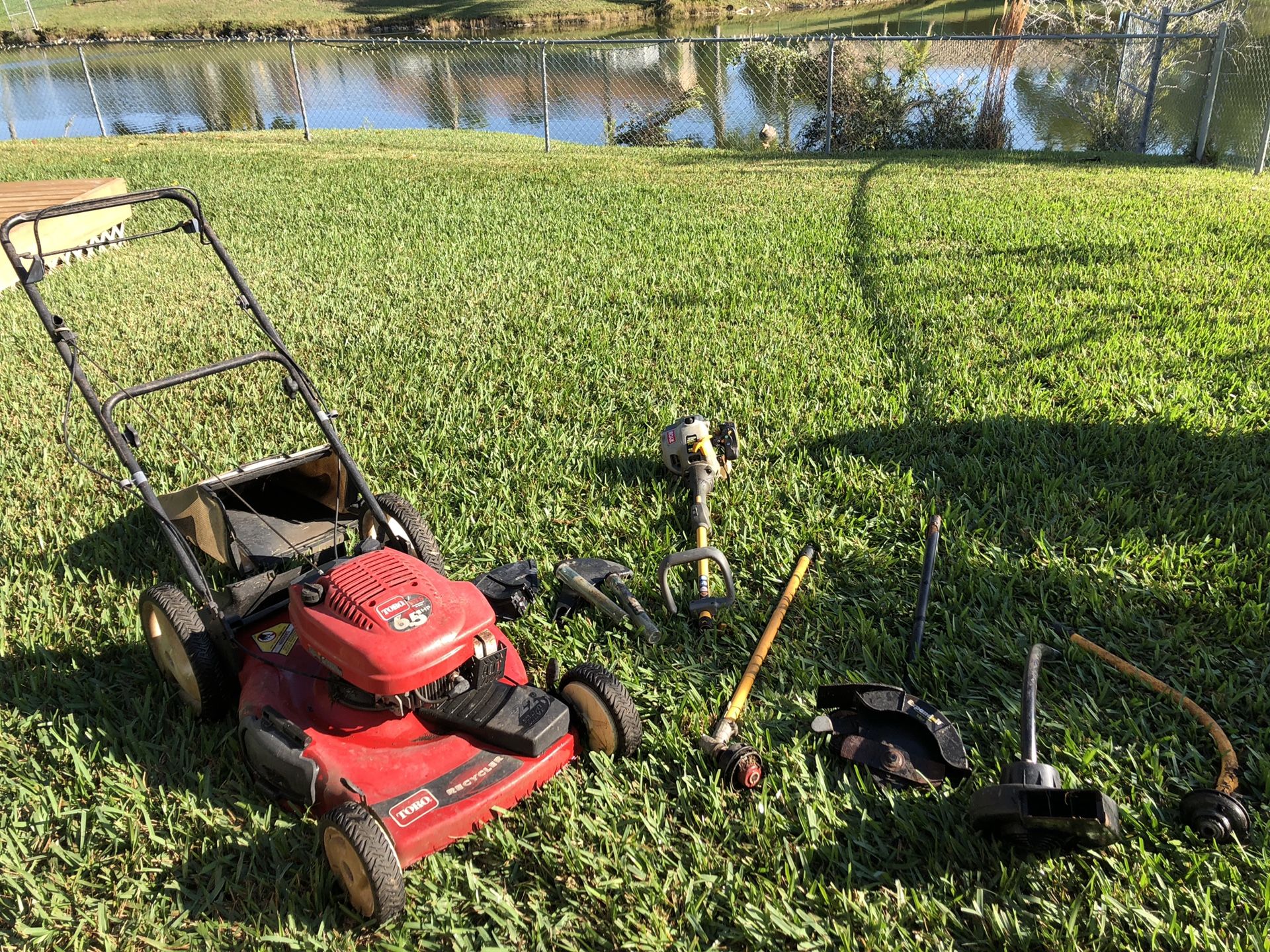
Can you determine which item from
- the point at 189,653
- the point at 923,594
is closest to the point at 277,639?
the point at 189,653

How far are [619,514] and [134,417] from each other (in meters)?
2.62

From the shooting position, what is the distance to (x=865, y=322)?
16.9 feet

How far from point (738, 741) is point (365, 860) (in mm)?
933

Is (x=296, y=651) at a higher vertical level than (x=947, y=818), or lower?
higher

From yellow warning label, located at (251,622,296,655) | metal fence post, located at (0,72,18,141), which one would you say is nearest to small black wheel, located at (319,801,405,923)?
yellow warning label, located at (251,622,296,655)

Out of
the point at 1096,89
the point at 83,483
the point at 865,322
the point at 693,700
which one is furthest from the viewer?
the point at 1096,89

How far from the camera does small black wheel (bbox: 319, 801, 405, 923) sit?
181 centimetres

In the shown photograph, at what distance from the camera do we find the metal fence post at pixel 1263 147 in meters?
9.09

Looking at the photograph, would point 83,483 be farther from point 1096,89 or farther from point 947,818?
point 1096,89

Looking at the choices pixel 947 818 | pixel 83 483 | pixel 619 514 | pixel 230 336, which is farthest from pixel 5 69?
pixel 947 818

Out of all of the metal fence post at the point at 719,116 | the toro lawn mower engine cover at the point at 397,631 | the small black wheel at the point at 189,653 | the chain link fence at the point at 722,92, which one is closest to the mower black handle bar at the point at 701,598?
the toro lawn mower engine cover at the point at 397,631

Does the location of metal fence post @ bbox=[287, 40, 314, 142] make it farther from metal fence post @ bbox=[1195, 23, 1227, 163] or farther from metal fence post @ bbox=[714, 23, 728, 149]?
metal fence post @ bbox=[1195, 23, 1227, 163]

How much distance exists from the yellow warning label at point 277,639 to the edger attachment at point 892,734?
4.65 feet

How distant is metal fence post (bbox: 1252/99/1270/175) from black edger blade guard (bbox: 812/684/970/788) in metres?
9.64
